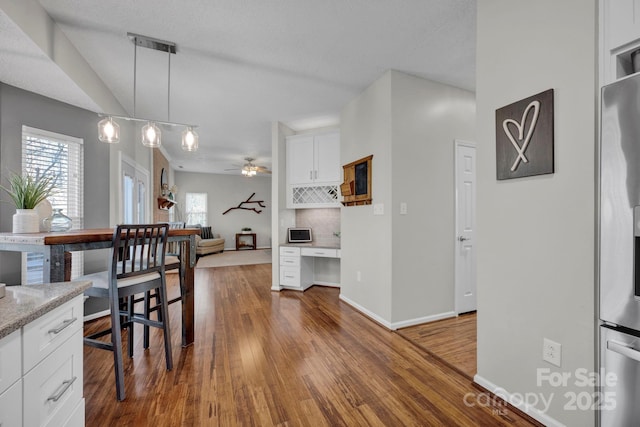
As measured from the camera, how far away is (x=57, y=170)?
2727 millimetres

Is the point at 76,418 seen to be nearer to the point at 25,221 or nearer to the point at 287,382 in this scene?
the point at 287,382

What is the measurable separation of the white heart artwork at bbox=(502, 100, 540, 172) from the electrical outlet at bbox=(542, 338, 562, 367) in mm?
976

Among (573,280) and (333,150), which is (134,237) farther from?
(333,150)

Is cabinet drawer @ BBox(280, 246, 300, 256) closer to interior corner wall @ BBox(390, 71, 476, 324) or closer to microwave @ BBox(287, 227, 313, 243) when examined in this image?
microwave @ BBox(287, 227, 313, 243)

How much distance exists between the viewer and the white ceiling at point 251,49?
1943 millimetres

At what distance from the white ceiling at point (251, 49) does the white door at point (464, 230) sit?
33.7 inches

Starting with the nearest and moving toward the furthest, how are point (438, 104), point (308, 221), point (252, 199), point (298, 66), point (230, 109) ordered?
point (298, 66), point (438, 104), point (230, 109), point (308, 221), point (252, 199)

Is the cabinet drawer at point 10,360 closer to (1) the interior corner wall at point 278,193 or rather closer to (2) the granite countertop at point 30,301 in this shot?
(2) the granite countertop at point 30,301

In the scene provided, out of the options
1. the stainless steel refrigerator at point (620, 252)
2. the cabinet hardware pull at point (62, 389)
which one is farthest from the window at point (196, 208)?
the stainless steel refrigerator at point (620, 252)

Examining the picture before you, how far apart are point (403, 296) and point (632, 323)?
5.98 ft

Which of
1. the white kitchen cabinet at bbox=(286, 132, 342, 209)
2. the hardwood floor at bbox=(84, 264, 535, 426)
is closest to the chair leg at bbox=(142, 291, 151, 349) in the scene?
the hardwood floor at bbox=(84, 264, 535, 426)

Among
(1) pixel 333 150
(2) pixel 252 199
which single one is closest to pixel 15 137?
(1) pixel 333 150

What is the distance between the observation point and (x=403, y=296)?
284 cm

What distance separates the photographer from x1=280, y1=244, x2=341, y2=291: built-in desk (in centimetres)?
410
